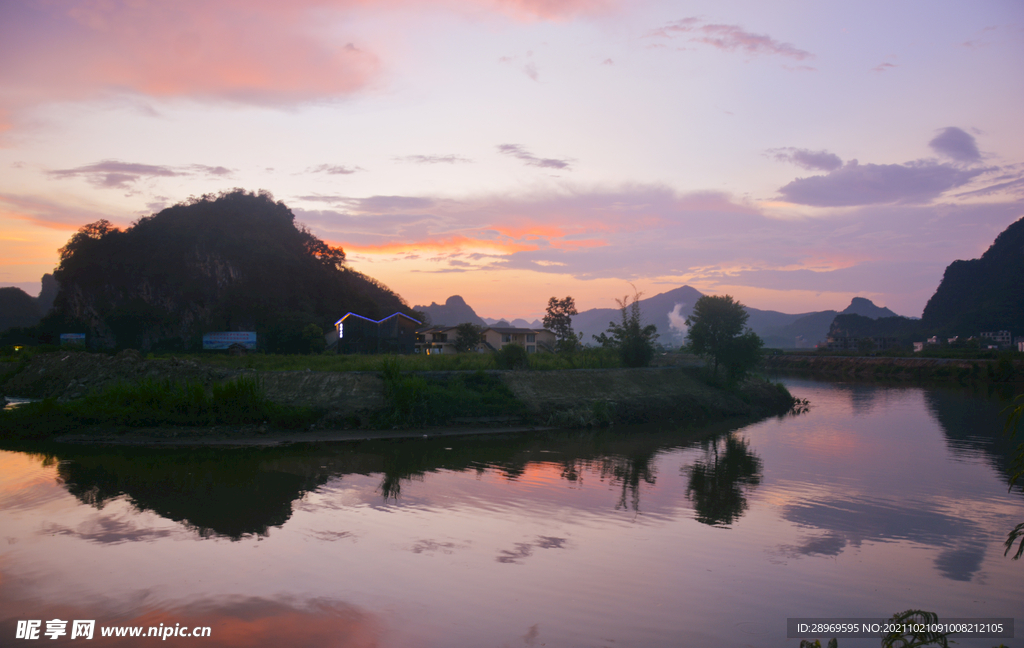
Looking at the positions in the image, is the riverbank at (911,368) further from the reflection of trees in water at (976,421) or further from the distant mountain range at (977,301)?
the distant mountain range at (977,301)

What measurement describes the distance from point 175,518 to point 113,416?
1439 cm

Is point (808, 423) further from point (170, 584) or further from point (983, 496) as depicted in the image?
point (170, 584)

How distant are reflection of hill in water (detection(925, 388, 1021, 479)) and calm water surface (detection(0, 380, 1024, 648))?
187 cm

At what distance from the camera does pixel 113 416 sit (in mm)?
23828

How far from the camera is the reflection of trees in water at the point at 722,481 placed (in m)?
14.3

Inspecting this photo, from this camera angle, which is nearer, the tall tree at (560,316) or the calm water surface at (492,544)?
the calm water surface at (492,544)

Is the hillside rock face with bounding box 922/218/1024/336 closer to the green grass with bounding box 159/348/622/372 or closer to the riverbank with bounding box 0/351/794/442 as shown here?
the riverbank with bounding box 0/351/794/442

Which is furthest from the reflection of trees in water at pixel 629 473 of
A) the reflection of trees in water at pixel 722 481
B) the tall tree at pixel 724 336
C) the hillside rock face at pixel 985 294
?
the hillside rock face at pixel 985 294

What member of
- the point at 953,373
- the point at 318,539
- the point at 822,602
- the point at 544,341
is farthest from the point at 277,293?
the point at 953,373

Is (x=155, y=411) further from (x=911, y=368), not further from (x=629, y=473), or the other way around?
(x=911, y=368)

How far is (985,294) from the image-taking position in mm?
162500

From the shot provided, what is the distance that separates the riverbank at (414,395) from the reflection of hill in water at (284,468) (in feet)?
8.16

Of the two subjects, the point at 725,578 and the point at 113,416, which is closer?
the point at 725,578

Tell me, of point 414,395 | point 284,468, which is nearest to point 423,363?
point 414,395
